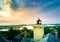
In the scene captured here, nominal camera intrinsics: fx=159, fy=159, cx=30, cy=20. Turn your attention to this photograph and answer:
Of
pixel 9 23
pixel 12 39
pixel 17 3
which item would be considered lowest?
pixel 12 39

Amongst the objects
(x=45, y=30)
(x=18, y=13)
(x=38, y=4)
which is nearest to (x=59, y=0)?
(x=38, y=4)

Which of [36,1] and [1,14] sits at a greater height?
[36,1]

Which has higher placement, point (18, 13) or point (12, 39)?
point (18, 13)

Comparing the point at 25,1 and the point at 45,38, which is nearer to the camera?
the point at 45,38

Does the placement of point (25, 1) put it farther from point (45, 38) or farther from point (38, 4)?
point (45, 38)

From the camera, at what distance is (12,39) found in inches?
110

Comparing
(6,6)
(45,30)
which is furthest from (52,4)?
(6,6)

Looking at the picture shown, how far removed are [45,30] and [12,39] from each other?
1.98 ft

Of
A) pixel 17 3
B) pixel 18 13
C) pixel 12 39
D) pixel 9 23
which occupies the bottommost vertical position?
pixel 12 39

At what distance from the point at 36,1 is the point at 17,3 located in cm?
35

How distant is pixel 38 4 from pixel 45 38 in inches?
24.2

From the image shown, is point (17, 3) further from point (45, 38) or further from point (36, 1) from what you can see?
point (45, 38)

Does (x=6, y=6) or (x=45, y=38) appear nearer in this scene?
(x=45, y=38)

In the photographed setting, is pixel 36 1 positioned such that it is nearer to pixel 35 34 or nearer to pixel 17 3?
pixel 17 3
